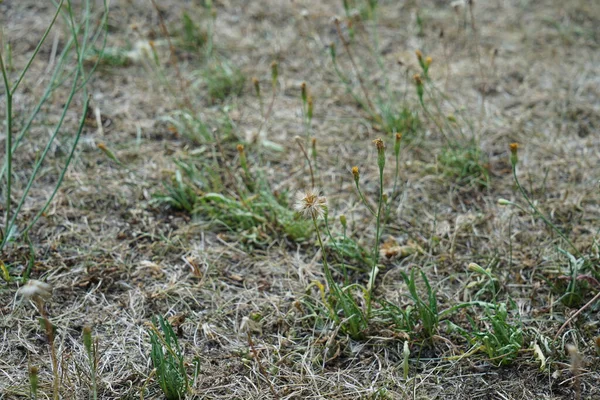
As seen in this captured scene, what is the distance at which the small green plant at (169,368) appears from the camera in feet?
5.35

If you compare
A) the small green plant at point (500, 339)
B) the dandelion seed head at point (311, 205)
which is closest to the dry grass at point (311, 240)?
the small green plant at point (500, 339)

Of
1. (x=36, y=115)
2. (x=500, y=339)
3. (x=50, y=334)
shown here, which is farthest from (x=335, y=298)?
(x=36, y=115)

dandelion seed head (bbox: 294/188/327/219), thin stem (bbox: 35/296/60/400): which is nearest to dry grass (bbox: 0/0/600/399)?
thin stem (bbox: 35/296/60/400)

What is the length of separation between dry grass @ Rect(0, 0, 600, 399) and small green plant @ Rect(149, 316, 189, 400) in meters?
0.07

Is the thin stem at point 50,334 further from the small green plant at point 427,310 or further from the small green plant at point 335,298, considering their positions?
the small green plant at point 427,310

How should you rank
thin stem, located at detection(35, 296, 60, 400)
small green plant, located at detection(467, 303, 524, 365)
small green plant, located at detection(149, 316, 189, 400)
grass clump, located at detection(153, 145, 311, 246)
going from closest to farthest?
thin stem, located at detection(35, 296, 60, 400)
small green plant, located at detection(149, 316, 189, 400)
small green plant, located at detection(467, 303, 524, 365)
grass clump, located at detection(153, 145, 311, 246)

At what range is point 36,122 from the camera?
2760 mm

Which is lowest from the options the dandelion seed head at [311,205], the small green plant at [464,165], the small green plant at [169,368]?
the small green plant at [169,368]

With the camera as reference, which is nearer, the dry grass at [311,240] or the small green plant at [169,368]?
the small green plant at [169,368]

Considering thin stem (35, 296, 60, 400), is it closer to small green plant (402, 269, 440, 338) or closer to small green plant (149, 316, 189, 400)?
small green plant (149, 316, 189, 400)

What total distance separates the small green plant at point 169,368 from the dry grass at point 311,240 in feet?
0.24

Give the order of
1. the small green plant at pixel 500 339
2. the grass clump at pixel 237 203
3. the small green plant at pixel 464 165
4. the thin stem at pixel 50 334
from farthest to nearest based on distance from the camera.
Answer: the small green plant at pixel 464 165 → the grass clump at pixel 237 203 → the small green plant at pixel 500 339 → the thin stem at pixel 50 334

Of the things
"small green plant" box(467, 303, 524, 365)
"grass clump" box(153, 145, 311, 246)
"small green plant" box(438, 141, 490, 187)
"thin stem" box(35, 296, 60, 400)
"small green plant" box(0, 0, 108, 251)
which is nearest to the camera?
"thin stem" box(35, 296, 60, 400)

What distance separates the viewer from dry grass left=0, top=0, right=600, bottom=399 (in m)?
1.79
